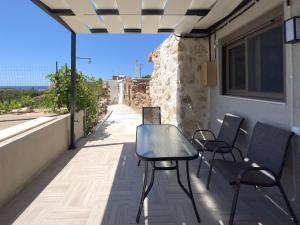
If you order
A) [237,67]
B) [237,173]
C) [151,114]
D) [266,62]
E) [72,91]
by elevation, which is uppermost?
[237,67]

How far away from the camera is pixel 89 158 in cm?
506

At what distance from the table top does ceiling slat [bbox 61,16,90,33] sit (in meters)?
2.23

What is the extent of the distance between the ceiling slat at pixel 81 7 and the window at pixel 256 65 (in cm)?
238

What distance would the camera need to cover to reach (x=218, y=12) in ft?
14.8

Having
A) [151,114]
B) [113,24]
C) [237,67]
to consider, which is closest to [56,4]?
[113,24]

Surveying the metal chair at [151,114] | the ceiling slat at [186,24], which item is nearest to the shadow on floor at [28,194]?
the metal chair at [151,114]

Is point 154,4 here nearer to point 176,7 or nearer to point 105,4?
point 176,7

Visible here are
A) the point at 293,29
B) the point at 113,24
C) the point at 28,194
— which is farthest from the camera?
the point at 113,24

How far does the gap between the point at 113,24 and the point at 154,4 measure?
1.21 metres

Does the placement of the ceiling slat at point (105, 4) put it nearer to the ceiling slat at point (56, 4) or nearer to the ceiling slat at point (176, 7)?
the ceiling slat at point (56, 4)

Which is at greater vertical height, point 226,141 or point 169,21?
point 169,21

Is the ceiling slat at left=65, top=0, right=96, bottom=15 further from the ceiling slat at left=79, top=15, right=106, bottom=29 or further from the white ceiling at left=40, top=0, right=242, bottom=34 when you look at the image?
the ceiling slat at left=79, top=15, right=106, bottom=29

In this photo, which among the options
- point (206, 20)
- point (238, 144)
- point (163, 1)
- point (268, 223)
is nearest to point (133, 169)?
point (238, 144)

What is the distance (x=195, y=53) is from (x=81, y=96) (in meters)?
2.89
